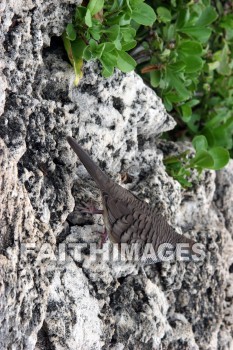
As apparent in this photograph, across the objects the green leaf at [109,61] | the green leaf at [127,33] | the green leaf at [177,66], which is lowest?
the green leaf at [109,61]

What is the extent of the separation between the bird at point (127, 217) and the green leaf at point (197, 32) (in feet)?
4.96

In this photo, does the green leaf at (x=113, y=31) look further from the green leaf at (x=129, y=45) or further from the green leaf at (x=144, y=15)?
the green leaf at (x=144, y=15)

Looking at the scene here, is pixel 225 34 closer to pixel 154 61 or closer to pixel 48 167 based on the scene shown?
pixel 154 61

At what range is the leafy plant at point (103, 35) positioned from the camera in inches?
129

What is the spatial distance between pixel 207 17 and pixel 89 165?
1.90m

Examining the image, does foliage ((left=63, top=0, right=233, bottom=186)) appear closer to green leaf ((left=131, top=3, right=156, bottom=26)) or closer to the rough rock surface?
green leaf ((left=131, top=3, right=156, bottom=26))

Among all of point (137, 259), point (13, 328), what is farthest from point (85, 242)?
point (13, 328)

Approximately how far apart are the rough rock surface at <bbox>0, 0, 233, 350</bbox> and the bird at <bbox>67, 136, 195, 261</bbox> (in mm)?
144

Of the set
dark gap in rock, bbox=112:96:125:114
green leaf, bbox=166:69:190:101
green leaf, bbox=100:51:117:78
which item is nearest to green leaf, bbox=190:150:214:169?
green leaf, bbox=166:69:190:101

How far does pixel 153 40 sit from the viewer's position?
436 centimetres

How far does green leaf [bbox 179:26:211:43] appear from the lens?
4328 mm

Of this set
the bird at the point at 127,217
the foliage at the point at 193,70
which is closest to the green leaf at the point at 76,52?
the bird at the point at 127,217

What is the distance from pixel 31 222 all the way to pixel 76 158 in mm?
585

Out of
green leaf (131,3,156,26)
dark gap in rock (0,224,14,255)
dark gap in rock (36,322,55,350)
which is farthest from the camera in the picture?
green leaf (131,3,156,26)
